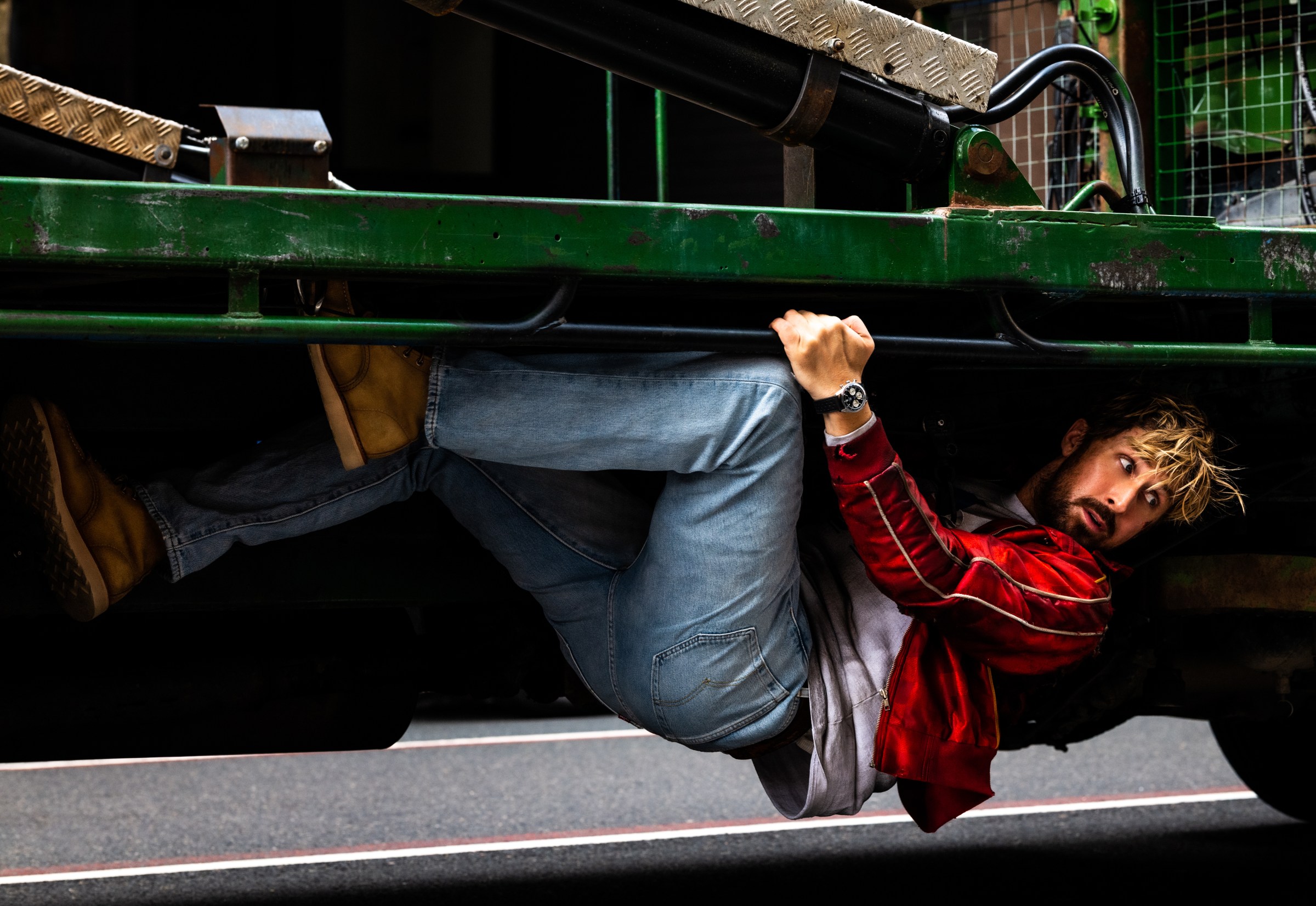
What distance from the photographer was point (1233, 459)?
3.30 m

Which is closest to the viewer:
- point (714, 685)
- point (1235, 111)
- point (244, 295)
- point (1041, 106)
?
point (244, 295)

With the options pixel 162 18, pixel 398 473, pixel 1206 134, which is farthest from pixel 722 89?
pixel 162 18

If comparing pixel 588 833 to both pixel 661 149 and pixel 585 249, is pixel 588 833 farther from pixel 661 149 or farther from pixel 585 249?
pixel 585 249

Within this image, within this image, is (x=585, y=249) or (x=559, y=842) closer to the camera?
(x=585, y=249)

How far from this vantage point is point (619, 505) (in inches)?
114

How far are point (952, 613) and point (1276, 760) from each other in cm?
282

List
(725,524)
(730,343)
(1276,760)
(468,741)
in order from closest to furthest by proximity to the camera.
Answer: (730,343), (725,524), (1276,760), (468,741)

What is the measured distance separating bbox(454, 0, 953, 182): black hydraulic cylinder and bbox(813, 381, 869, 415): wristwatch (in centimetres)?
46

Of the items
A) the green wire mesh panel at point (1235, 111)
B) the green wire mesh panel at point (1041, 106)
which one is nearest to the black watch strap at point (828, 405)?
the green wire mesh panel at point (1235, 111)

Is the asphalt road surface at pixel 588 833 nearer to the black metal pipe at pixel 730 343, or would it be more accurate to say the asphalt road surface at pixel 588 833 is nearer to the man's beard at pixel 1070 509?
the man's beard at pixel 1070 509

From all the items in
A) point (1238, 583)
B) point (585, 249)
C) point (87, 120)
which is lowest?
point (1238, 583)

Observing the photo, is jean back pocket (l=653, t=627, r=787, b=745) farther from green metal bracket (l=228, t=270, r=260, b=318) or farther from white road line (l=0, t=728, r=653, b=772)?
white road line (l=0, t=728, r=653, b=772)

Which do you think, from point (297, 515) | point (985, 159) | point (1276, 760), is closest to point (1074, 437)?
point (985, 159)

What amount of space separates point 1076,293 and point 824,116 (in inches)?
21.1
